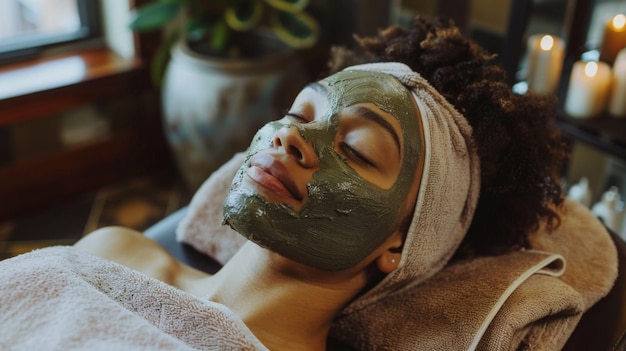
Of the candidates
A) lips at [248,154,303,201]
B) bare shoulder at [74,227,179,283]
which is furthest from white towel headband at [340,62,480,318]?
bare shoulder at [74,227,179,283]

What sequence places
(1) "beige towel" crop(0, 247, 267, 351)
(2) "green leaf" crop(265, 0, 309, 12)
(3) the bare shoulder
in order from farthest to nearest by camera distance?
(2) "green leaf" crop(265, 0, 309, 12), (3) the bare shoulder, (1) "beige towel" crop(0, 247, 267, 351)

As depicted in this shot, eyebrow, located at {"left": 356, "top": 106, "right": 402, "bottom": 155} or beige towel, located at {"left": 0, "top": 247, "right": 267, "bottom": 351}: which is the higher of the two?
eyebrow, located at {"left": 356, "top": 106, "right": 402, "bottom": 155}

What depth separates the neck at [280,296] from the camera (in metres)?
1.02

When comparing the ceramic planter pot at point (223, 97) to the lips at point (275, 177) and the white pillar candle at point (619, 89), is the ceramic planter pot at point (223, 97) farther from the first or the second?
the lips at point (275, 177)

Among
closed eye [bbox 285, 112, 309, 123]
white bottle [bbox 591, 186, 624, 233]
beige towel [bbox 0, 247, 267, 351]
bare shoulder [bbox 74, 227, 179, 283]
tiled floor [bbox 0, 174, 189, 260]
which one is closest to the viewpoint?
beige towel [bbox 0, 247, 267, 351]

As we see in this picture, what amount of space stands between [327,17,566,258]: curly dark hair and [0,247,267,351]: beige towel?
1.49 feet

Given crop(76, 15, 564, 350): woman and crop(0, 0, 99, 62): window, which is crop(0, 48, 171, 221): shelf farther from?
crop(76, 15, 564, 350): woman

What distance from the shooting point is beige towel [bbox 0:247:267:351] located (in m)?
0.83

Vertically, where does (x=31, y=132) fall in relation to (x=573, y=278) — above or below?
below

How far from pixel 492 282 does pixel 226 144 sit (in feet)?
4.10

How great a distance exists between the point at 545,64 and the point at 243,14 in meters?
0.94

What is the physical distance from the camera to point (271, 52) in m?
2.32

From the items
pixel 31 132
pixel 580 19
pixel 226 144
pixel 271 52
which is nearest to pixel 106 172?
pixel 31 132

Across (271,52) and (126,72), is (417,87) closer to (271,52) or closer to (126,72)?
(271,52)
